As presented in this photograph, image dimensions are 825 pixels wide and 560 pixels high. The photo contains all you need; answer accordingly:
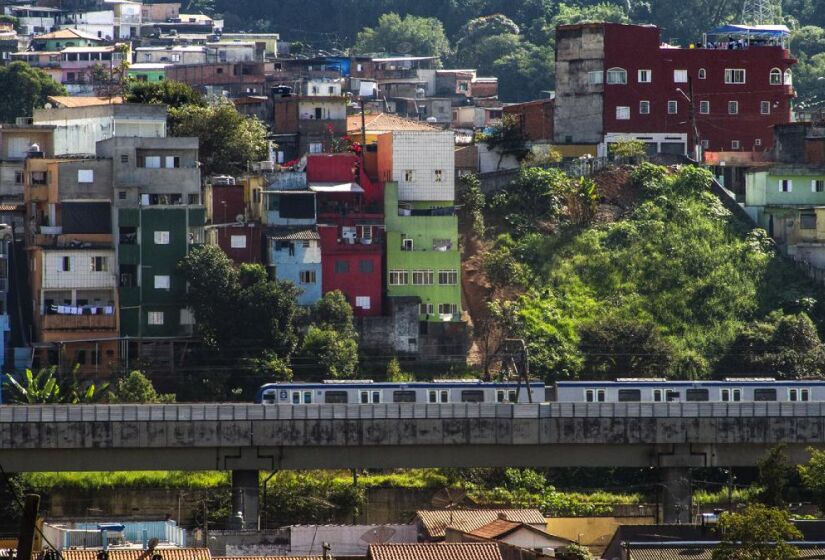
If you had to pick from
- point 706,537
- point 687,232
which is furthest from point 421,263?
point 706,537

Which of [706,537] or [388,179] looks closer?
[706,537]

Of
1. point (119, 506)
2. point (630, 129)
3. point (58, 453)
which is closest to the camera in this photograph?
point (58, 453)

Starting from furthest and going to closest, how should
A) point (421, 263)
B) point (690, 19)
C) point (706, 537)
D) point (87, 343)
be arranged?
point (690, 19) < point (421, 263) < point (87, 343) < point (706, 537)

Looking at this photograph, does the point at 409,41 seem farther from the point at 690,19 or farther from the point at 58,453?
the point at 58,453

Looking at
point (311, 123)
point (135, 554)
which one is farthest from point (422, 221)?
point (135, 554)

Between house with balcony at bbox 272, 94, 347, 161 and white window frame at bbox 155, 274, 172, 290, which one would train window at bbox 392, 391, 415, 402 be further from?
house with balcony at bbox 272, 94, 347, 161

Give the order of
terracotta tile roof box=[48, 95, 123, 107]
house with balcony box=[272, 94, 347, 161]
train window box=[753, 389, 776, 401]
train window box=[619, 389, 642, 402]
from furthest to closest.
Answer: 1. terracotta tile roof box=[48, 95, 123, 107]
2. house with balcony box=[272, 94, 347, 161]
3. train window box=[753, 389, 776, 401]
4. train window box=[619, 389, 642, 402]

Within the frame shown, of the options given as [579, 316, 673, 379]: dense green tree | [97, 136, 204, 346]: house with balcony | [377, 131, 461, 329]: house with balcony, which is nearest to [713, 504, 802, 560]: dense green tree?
[579, 316, 673, 379]: dense green tree
